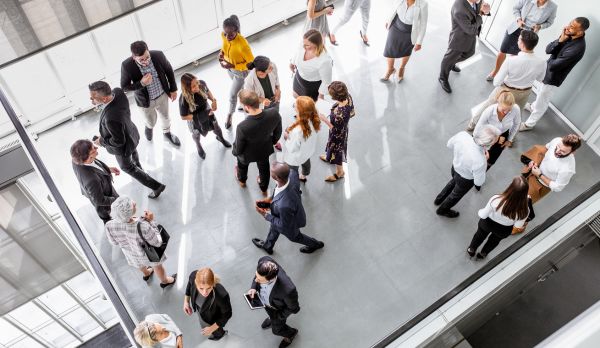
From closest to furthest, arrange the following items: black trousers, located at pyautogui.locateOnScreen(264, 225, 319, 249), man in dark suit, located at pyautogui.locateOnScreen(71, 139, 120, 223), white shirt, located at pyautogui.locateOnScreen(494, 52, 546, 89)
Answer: man in dark suit, located at pyautogui.locateOnScreen(71, 139, 120, 223)
black trousers, located at pyautogui.locateOnScreen(264, 225, 319, 249)
white shirt, located at pyautogui.locateOnScreen(494, 52, 546, 89)

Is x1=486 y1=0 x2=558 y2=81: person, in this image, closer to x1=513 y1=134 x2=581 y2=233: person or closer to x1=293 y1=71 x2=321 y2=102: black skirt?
x1=513 y1=134 x2=581 y2=233: person

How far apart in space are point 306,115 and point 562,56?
339cm

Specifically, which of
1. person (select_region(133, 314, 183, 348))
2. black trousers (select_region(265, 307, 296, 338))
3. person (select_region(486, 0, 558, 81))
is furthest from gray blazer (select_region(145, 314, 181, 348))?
person (select_region(486, 0, 558, 81))

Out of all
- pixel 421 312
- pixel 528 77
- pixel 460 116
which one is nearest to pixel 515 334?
pixel 421 312

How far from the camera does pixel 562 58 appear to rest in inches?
232

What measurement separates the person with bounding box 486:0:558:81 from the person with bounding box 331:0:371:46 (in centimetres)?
209

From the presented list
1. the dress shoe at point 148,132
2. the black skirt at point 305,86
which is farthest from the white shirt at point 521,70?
the dress shoe at point 148,132

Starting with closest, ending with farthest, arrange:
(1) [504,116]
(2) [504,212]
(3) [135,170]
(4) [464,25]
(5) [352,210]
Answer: (2) [504,212] < (1) [504,116] < (3) [135,170] < (5) [352,210] < (4) [464,25]

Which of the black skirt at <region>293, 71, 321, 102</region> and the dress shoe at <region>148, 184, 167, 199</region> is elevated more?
the black skirt at <region>293, 71, 321, 102</region>

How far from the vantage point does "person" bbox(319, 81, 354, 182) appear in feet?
17.1

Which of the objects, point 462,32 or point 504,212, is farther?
point 462,32

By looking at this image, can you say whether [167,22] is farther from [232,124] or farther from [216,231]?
[216,231]

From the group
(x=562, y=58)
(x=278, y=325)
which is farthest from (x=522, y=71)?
(x=278, y=325)

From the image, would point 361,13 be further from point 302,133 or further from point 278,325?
point 278,325
